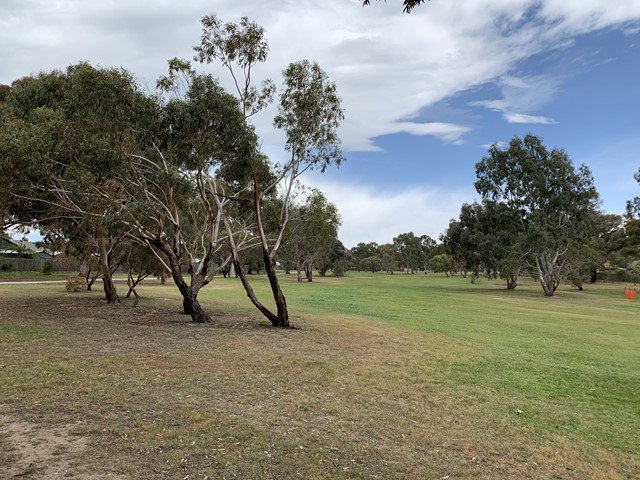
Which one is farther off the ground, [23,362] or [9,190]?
[9,190]

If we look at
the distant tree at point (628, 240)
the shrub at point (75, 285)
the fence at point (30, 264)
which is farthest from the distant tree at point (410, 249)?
the shrub at point (75, 285)

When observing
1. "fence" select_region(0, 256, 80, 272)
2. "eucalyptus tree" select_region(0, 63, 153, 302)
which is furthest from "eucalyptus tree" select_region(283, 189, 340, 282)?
"fence" select_region(0, 256, 80, 272)

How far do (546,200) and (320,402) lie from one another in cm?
4540

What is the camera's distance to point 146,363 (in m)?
9.66

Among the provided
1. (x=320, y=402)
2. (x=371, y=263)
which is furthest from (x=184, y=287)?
(x=371, y=263)

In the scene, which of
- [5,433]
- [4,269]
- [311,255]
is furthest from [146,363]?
[311,255]

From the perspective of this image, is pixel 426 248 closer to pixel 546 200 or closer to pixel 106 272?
pixel 546 200

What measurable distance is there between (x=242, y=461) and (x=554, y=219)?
47.8 meters

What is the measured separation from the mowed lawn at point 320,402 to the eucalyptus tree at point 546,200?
32368 millimetres

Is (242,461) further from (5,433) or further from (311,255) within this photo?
(311,255)

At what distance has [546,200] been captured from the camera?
46281mm

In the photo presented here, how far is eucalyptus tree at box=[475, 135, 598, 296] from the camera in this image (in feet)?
148

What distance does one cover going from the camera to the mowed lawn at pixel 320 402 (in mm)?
5086

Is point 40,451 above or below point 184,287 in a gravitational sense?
below
